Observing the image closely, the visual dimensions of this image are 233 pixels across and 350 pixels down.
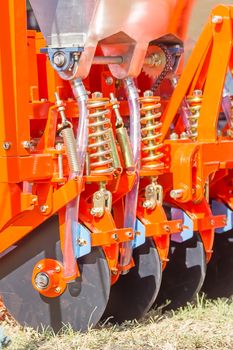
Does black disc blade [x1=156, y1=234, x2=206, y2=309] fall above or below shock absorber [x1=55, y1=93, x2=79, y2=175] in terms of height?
below

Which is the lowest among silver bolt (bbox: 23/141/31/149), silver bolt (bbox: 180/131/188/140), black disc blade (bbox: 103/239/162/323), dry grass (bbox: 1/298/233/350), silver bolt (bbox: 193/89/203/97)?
dry grass (bbox: 1/298/233/350)

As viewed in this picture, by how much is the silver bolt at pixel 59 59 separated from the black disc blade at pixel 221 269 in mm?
1510

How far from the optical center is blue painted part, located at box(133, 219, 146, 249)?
468 centimetres

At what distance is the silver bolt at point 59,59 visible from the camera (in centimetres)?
446

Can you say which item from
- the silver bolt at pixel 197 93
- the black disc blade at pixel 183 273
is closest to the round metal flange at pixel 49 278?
the black disc blade at pixel 183 273

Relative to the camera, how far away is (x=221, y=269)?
5.45 meters

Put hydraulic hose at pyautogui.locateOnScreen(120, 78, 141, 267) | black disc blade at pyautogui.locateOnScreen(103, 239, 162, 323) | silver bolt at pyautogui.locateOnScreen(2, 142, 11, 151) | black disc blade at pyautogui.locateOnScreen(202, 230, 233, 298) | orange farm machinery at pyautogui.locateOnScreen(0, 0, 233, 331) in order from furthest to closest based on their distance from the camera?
black disc blade at pyautogui.locateOnScreen(202, 230, 233, 298)
black disc blade at pyautogui.locateOnScreen(103, 239, 162, 323)
hydraulic hose at pyautogui.locateOnScreen(120, 78, 141, 267)
orange farm machinery at pyautogui.locateOnScreen(0, 0, 233, 331)
silver bolt at pyautogui.locateOnScreen(2, 142, 11, 151)

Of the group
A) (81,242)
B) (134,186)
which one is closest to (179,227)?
(134,186)

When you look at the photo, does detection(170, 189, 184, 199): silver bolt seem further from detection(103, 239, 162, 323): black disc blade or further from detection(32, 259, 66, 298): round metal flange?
detection(32, 259, 66, 298): round metal flange

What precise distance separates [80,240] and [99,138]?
1.53ft

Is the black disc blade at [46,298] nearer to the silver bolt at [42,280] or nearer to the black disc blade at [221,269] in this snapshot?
the silver bolt at [42,280]

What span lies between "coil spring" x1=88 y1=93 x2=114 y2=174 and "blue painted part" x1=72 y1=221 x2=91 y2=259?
257 mm

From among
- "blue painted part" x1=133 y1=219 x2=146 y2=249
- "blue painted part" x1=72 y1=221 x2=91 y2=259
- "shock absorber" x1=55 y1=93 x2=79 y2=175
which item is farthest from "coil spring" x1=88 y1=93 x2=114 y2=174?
"blue painted part" x1=133 y1=219 x2=146 y2=249

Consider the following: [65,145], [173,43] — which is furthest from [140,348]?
[173,43]
